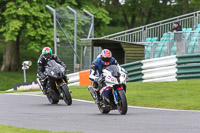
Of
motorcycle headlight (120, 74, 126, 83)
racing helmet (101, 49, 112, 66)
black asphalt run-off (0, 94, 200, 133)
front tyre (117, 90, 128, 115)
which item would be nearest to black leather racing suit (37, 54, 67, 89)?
black asphalt run-off (0, 94, 200, 133)

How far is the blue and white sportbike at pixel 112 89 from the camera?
1162cm

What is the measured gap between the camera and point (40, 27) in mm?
37594

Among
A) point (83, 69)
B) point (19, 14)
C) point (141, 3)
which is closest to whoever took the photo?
point (83, 69)

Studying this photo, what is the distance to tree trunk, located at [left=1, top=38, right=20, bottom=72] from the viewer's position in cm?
4156

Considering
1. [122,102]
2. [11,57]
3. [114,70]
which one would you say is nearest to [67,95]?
[114,70]

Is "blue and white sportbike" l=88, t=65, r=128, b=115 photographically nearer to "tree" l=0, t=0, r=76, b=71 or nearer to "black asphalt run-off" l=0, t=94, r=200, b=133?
"black asphalt run-off" l=0, t=94, r=200, b=133

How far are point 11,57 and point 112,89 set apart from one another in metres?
30.3

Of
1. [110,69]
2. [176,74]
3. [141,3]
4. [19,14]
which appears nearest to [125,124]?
[110,69]

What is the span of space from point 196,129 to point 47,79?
7600 mm

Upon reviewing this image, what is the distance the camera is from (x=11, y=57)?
41.6 m

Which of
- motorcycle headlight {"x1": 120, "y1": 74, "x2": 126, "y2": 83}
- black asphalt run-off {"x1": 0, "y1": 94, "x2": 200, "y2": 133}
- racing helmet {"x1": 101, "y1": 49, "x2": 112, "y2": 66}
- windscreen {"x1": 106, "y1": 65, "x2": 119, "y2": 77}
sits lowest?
black asphalt run-off {"x1": 0, "y1": 94, "x2": 200, "y2": 133}

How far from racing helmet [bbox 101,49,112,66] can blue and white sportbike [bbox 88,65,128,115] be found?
0.95 ft

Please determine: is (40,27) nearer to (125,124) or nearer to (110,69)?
(110,69)

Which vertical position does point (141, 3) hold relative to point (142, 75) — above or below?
above
